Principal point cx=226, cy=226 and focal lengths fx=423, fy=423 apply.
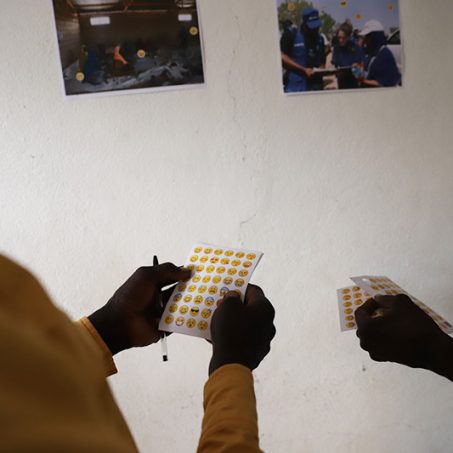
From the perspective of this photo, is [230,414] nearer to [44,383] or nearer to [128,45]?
[44,383]

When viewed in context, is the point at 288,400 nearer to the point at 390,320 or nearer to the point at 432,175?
the point at 390,320

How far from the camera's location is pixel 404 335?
0.81 metres

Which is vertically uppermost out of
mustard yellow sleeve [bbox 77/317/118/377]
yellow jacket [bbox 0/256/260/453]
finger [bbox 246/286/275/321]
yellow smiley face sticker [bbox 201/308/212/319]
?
yellow jacket [bbox 0/256/260/453]

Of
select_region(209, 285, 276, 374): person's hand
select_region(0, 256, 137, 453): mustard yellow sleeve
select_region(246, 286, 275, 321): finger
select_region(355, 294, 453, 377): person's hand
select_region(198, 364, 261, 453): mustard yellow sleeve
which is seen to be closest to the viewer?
select_region(0, 256, 137, 453): mustard yellow sleeve

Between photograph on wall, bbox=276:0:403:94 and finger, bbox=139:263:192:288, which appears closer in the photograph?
finger, bbox=139:263:192:288

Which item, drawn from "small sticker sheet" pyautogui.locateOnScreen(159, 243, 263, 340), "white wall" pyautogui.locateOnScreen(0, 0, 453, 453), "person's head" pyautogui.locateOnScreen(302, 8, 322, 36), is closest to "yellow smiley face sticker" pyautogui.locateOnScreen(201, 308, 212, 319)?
"small sticker sheet" pyautogui.locateOnScreen(159, 243, 263, 340)

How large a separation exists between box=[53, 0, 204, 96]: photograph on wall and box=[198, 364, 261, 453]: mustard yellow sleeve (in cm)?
68

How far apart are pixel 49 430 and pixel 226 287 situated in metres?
0.52

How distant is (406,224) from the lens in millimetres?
1084

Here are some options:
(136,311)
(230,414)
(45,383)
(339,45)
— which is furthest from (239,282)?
(339,45)

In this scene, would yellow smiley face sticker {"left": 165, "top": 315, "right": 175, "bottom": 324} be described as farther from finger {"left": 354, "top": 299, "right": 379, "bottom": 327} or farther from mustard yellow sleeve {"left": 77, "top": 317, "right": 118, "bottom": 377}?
finger {"left": 354, "top": 299, "right": 379, "bottom": 327}

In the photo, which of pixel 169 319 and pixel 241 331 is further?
pixel 169 319

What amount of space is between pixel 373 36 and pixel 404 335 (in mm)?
694

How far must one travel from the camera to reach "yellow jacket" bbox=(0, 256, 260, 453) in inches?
9.6
